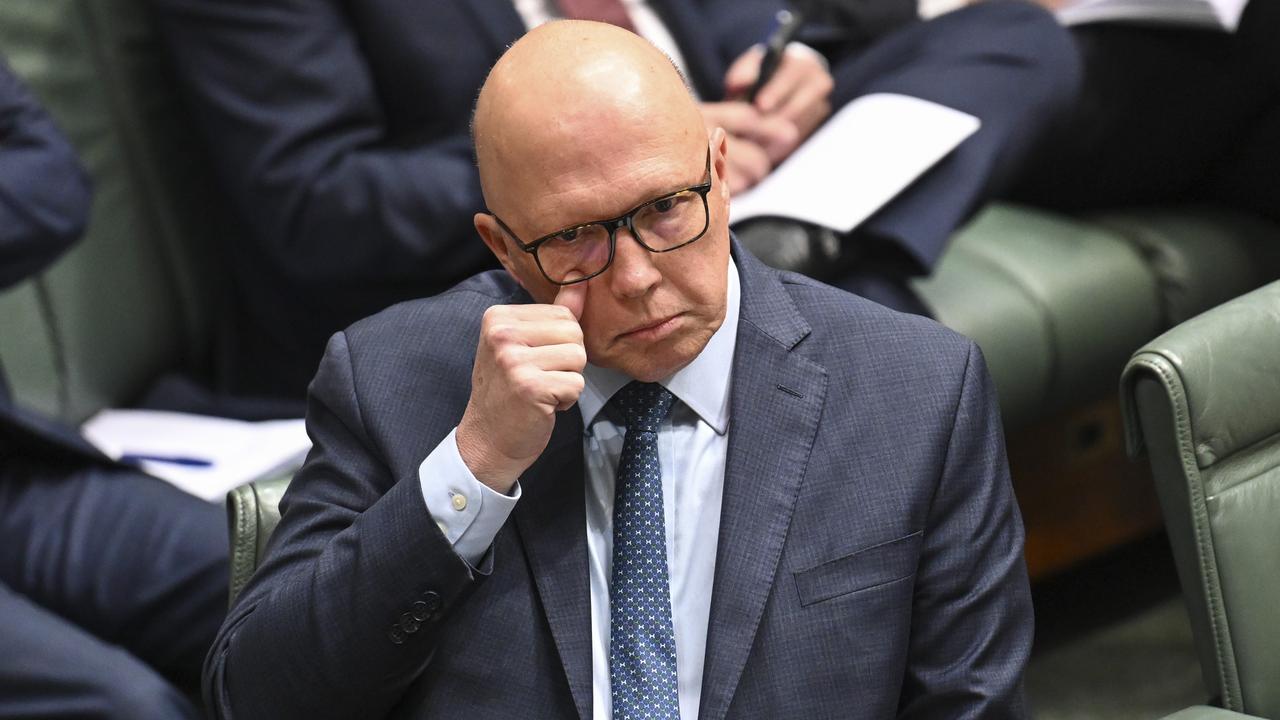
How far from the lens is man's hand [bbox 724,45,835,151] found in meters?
2.10

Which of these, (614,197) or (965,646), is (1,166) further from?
(965,646)

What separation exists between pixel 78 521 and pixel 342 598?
821 mm

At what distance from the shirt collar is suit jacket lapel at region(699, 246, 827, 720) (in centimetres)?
1

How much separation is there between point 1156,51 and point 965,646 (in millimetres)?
1369

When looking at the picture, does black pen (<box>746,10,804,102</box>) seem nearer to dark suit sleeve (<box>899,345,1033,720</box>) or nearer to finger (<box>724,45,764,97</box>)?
finger (<box>724,45,764,97</box>)

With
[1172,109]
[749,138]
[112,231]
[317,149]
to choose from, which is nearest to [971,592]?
[749,138]

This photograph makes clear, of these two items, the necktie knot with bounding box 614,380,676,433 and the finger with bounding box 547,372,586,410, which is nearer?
the finger with bounding box 547,372,586,410

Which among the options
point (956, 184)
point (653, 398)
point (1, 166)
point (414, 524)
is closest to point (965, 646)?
point (653, 398)

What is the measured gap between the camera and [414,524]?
1.11 m

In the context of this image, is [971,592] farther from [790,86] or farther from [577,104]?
[790,86]

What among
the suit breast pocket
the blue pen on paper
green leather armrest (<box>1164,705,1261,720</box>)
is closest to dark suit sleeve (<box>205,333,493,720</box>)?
the suit breast pocket

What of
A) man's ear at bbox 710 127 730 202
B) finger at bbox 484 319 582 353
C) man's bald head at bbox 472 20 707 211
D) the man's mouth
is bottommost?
the man's mouth

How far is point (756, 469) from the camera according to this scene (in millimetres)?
1193

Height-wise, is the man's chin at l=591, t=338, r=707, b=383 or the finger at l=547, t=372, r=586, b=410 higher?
the finger at l=547, t=372, r=586, b=410
